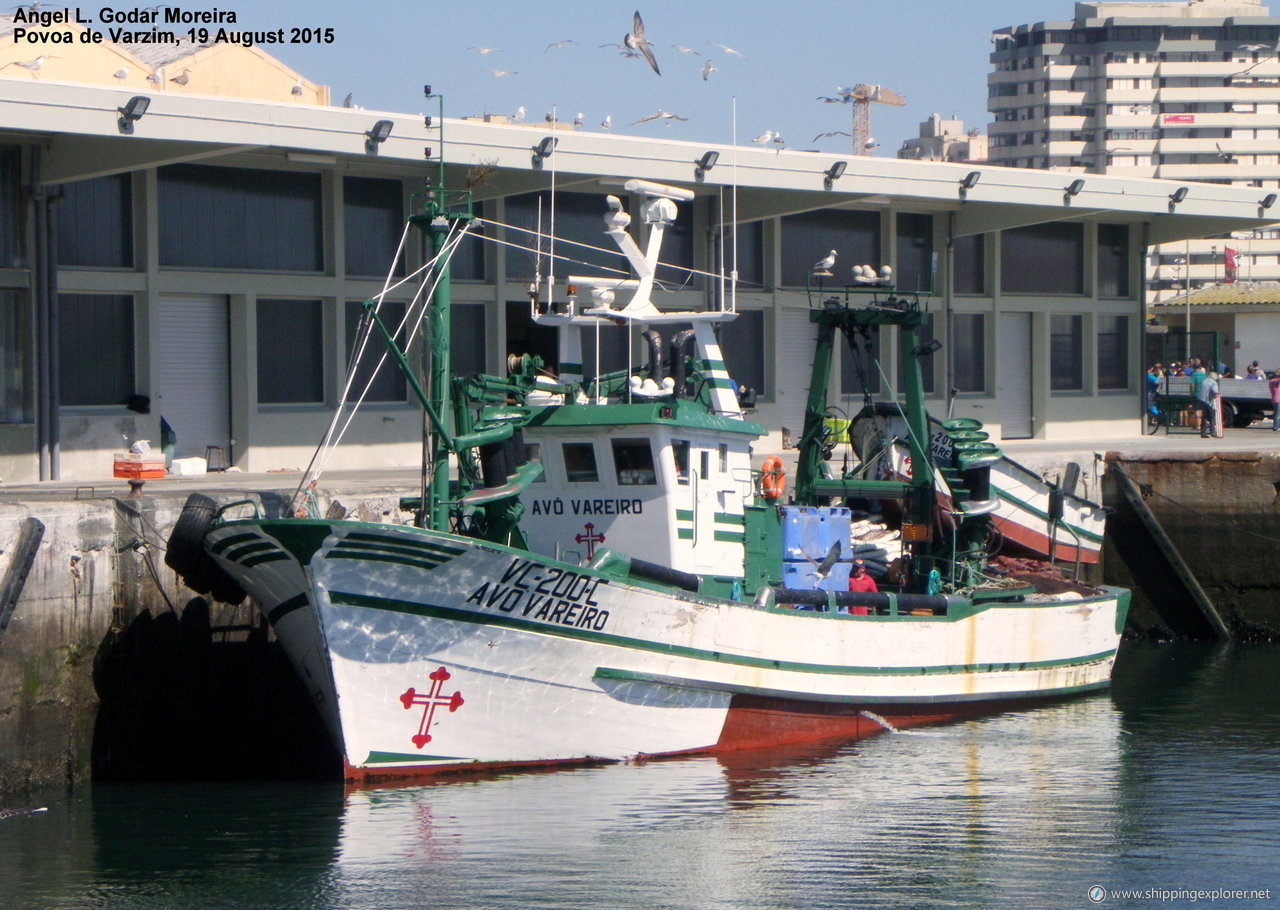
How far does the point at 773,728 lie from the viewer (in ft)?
52.0

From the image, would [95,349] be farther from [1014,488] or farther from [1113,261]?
[1113,261]

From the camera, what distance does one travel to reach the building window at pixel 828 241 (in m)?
28.3

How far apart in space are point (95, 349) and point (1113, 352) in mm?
19856

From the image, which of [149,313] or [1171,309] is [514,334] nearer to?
[149,313]

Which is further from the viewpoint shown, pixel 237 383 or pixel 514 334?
pixel 514 334

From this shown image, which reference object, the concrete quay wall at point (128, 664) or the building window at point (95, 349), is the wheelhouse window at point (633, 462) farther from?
the building window at point (95, 349)

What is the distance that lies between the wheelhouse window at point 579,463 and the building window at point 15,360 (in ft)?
26.9

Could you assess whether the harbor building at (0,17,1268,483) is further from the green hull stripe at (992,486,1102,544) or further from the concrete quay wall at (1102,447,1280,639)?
the concrete quay wall at (1102,447,1280,639)

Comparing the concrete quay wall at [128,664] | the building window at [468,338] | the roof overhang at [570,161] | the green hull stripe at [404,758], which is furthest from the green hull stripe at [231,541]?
the building window at [468,338]

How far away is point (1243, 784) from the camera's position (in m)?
14.3

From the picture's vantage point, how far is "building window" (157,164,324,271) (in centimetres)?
2189

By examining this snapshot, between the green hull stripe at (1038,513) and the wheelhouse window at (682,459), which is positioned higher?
the wheelhouse window at (682,459)

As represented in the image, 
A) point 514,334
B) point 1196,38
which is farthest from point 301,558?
point 1196,38

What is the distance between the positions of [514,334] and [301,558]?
40.9ft
